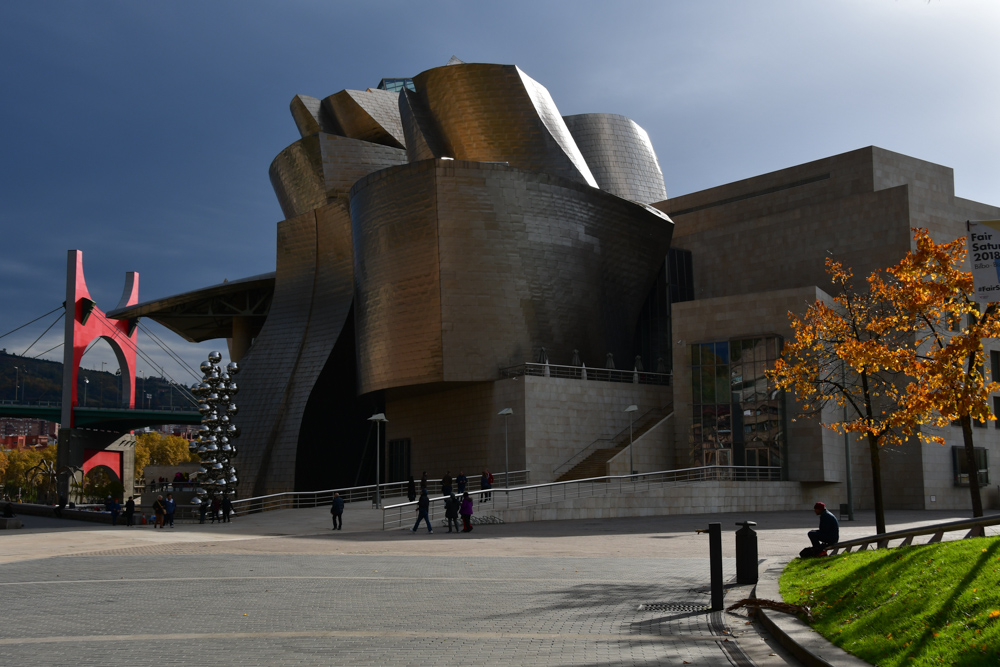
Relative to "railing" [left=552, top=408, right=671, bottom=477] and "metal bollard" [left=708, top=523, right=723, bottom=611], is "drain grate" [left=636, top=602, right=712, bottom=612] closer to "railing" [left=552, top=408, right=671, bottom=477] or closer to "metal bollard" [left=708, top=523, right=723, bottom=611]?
"metal bollard" [left=708, top=523, right=723, bottom=611]

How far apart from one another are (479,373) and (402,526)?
11985mm

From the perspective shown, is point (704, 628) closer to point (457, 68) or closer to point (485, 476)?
point (485, 476)

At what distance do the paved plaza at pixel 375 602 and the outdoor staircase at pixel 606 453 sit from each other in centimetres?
1276

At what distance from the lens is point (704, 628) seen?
927 centimetres

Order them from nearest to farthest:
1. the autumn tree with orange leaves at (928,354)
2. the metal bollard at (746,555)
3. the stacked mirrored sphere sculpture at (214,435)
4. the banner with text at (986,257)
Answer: the banner with text at (986,257) → the metal bollard at (746,555) → the autumn tree with orange leaves at (928,354) → the stacked mirrored sphere sculpture at (214,435)

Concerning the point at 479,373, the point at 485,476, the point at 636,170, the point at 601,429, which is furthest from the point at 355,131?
the point at 485,476

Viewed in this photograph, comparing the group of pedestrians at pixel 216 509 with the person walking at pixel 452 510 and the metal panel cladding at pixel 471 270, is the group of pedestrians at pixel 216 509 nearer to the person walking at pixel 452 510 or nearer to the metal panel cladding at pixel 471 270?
the person walking at pixel 452 510

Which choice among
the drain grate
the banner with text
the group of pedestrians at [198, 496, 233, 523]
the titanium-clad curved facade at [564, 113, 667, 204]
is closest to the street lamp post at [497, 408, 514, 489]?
the group of pedestrians at [198, 496, 233, 523]

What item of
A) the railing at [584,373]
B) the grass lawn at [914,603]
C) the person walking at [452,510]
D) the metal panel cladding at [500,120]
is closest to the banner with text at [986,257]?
the grass lawn at [914,603]

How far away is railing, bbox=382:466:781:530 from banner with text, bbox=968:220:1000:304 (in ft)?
54.3

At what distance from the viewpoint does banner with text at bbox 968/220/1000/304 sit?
1080cm

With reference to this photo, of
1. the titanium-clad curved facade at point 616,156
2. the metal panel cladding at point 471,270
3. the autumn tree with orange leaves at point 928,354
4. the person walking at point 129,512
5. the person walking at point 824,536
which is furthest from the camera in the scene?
the titanium-clad curved facade at point 616,156

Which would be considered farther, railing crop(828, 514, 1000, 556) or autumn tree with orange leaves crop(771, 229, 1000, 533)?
autumn tree with orange leaves crop(771, 229, 1000, 533)

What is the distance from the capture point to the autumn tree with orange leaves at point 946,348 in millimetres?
13984
